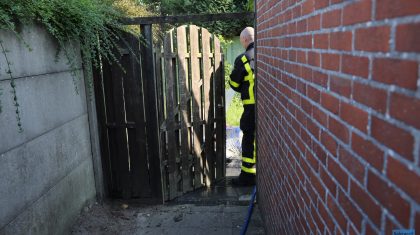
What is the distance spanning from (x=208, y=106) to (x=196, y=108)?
24cm

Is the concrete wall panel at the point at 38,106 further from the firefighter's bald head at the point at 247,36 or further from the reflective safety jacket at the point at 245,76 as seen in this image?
the firefighter's bald head at the point at 247,36

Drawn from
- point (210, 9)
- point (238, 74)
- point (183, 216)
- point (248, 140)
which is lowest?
point (183, 216)

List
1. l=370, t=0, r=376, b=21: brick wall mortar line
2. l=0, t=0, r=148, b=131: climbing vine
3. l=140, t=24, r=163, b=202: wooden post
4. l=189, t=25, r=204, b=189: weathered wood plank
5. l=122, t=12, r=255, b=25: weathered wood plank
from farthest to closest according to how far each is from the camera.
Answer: l=189, t=25, r=204, b=189: weathered wood plank → l=140, t=24, r=163, b=202: wooden post → l=122, t=12, r=255, b=25: weathered wood plank → l=0, t=0, r=148, b=131: climbing vine → l=370, t=0, r=376, b=21: brick wall mortar line

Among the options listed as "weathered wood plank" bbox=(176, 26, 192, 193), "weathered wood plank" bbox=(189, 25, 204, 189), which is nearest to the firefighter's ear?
"weathered wood plank" bbox=(189, 25, 204, 189)

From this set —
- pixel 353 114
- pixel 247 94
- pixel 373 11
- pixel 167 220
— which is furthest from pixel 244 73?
pixel 373 11

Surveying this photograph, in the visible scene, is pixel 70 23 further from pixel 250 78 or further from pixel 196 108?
pixel 250 78

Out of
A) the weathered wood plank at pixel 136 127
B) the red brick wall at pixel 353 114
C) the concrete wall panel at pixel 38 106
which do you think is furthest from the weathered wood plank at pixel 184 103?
the red brick wall at pixel 353 114

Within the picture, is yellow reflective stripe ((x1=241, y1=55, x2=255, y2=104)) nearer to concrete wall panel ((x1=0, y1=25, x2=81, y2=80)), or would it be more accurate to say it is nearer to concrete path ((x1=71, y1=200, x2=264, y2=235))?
concrete path ((x1=71, y1=200, x2=264, y2=235))

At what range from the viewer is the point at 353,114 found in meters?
1.11

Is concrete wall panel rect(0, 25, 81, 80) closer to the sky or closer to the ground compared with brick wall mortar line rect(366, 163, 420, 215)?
closer to the sky

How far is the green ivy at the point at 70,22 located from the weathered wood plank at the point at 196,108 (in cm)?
100

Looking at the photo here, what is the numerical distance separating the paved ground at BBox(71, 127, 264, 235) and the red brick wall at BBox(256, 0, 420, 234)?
2.39m

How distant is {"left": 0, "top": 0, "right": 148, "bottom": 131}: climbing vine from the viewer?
269 cm

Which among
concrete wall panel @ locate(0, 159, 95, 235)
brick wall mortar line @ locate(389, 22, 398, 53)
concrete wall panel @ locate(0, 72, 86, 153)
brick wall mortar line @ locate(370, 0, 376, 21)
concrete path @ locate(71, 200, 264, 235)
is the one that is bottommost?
concrete path @ locate(71, 200, 264, 235)
